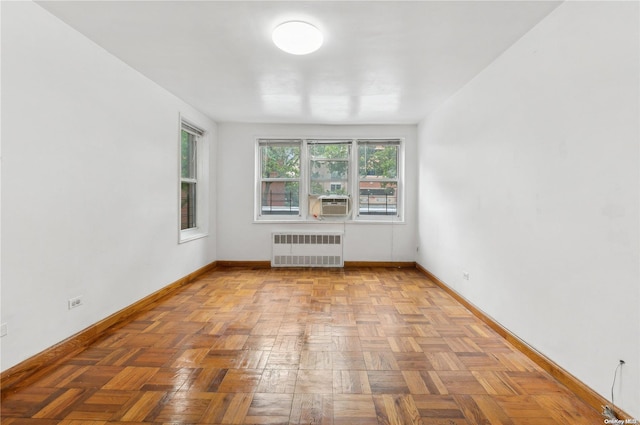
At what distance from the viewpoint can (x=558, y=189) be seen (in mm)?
2031

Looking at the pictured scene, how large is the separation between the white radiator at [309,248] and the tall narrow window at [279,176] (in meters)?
0.50

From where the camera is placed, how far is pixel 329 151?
18.0 feet

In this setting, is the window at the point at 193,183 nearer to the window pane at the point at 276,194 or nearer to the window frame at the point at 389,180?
the window pane at the point at 276,194

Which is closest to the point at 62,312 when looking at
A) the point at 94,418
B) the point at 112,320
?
the point at 112,320

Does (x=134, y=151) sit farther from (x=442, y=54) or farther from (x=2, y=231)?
(x=442, y=54)

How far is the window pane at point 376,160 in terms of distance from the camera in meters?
5.46

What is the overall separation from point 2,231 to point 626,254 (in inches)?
132

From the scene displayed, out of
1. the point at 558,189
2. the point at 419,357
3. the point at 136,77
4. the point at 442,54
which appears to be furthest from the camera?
the point at 136,77

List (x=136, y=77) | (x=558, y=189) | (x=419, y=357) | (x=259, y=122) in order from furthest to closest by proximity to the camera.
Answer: (x=259, y=122), (x=136, y=77), (x=419, y=357), (x=558, y=189)

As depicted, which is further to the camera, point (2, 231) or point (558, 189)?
point (558, 189)

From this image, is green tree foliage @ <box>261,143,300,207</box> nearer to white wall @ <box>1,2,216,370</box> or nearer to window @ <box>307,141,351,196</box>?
window @ <box>307,141,351,196</box>

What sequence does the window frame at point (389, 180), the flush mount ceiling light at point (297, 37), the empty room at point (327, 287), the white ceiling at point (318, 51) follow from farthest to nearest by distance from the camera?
the window frame at point (389, 180)
the flush mount ceiling light at point (297, 37)
the white ceiling at point (318, 51)
the empty room at point (327, 287)

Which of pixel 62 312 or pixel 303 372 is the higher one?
pixel 62 312

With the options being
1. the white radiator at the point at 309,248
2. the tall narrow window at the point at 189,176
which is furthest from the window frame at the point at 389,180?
the tall narrow window at the point at 189,176
